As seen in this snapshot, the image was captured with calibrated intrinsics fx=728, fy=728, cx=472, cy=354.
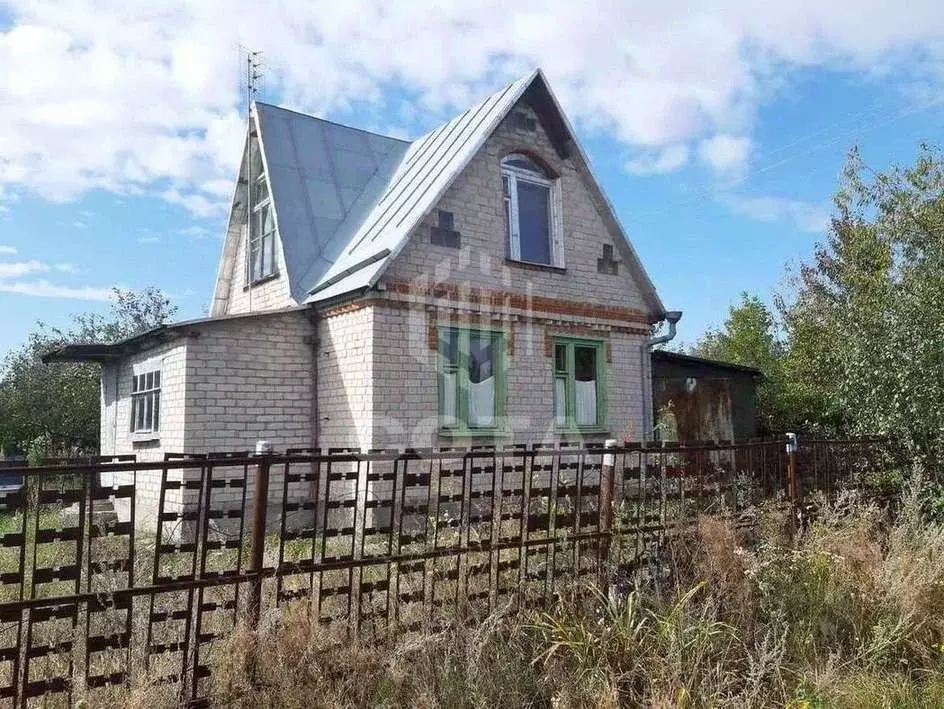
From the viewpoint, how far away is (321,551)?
3.80 m

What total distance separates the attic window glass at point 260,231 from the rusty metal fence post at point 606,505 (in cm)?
744

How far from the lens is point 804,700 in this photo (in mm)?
3711

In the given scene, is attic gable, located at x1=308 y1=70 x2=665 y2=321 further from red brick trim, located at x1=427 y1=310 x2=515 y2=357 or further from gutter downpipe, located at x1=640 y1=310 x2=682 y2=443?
red brick trim, located at x1=427 y1=310 x2=515 y2=357

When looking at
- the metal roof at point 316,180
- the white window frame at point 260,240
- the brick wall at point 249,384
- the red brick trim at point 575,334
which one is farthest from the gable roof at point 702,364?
the white window frame at point 260,240

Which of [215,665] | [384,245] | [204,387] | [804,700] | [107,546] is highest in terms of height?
[384,245]

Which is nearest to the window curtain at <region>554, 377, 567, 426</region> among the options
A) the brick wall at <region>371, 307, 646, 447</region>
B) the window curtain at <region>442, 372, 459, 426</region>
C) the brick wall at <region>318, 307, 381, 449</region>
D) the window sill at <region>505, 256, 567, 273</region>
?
the brick wall at <region>371, 307, 646, 447</region>

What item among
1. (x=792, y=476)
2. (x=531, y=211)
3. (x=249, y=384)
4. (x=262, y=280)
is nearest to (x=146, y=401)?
(x=249, y=384)

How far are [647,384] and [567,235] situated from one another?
2641mm

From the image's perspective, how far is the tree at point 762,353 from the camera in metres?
14.1

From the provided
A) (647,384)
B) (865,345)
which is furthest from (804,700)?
(647,384)

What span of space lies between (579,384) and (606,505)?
5925 mm

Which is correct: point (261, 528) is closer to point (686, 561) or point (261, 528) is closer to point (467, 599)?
point (467, 599)

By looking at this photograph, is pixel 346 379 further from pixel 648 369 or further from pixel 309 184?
pixel 648 369

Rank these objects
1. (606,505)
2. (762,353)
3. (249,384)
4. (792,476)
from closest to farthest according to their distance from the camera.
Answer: (606,505) → (792,476) → (249,384) → (762,353)
